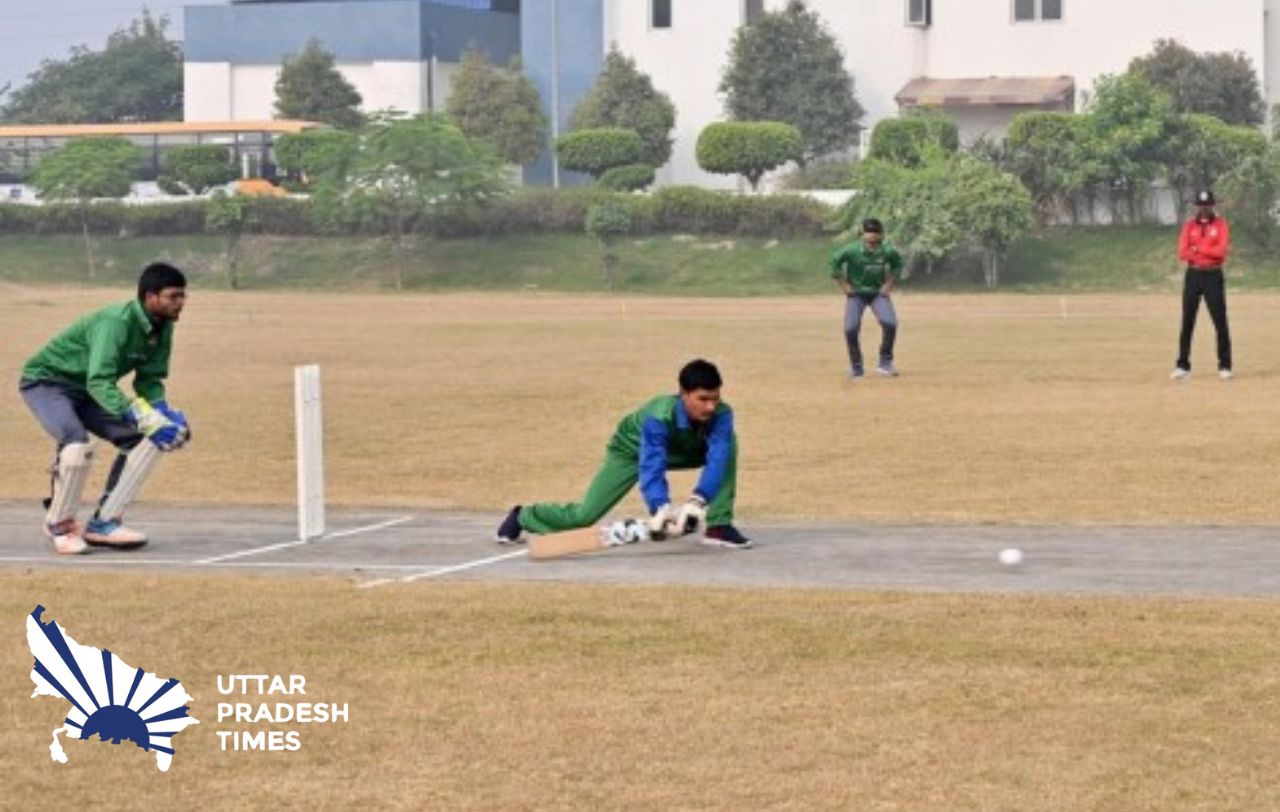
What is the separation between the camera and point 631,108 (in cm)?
11150

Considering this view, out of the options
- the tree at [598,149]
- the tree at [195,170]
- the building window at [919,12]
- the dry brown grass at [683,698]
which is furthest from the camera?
the building window at [919,12]

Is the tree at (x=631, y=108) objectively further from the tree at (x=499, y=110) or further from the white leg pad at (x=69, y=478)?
the white leg pad at (x=69, y=478)

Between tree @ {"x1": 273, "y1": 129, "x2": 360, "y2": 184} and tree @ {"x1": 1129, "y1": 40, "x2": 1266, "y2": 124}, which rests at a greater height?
tree @ {"x1": 1129, "y1": 40, "x2": 1266, "y2": 124}

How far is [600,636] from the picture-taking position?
13547 mm

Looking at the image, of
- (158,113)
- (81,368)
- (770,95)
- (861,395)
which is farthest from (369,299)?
(158,113)

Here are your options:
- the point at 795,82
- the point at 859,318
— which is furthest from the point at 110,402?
the point at 795,82

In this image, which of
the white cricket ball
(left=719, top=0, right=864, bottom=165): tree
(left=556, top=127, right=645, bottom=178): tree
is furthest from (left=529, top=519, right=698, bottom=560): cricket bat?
(left=719, top=0, right=864, bottom=165): tree

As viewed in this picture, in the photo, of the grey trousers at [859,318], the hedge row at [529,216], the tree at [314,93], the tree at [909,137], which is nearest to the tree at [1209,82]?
the tree at [909,137]

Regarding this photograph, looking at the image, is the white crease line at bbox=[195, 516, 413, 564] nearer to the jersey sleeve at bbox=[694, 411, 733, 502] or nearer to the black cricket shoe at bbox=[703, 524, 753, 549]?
the black cricket shoe at bbox=[703, 524, 753, 549]

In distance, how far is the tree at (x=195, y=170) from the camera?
10600 centimetres

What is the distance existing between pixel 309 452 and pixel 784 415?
11.7 metres

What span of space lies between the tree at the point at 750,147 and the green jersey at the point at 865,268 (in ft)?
225

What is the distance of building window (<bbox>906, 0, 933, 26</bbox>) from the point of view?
362 feet

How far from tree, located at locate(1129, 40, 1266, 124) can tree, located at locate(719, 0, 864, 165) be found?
11949 millimetres
